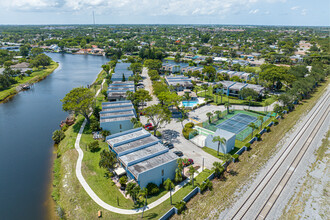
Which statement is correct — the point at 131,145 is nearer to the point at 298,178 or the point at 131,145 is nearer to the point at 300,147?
the point at 298,178

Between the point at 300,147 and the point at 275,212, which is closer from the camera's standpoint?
the point at 275,212

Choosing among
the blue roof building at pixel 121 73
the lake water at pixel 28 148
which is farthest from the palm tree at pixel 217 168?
the blue roof building at pixel 121 73

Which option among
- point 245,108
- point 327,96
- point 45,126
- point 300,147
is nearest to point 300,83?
point 327,96

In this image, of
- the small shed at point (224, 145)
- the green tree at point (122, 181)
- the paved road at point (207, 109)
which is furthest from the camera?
the paved road at point (207, 109)

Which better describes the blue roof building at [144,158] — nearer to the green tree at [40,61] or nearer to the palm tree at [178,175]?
the palm tree at [178,175]

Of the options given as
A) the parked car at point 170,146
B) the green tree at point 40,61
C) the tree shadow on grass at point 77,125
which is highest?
the green tree at point 40,61

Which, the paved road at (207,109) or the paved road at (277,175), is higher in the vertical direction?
the paved road at (207,109)

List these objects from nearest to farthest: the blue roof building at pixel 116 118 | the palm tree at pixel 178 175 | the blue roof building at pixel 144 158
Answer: the blue roof building at pixel 144 158 < the palm tree at pixel 178 175 < the blue roof building at pixel 116 118
